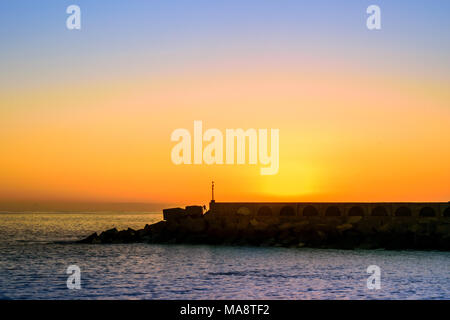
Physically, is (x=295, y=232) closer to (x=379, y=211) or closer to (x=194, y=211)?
(x=379, y=211)

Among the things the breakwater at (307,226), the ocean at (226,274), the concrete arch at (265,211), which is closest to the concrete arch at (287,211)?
the breakwater at (307,226)

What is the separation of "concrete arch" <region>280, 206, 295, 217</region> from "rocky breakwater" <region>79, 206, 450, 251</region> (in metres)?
1.52

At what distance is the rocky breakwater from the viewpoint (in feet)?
193

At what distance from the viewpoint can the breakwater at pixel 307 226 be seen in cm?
5947

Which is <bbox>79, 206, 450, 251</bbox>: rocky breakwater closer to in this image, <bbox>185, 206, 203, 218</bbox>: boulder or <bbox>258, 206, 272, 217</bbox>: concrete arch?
<bbox>185, 206, 203, 218</bbox>: boulder

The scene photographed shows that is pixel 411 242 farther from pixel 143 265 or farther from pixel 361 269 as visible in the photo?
pixel 143 265

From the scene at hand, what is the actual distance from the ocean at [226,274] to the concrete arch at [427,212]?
9449mm

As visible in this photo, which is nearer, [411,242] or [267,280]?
[267,280]

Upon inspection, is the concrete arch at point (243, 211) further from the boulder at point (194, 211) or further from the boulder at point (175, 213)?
the boulder at point (175, 213)
